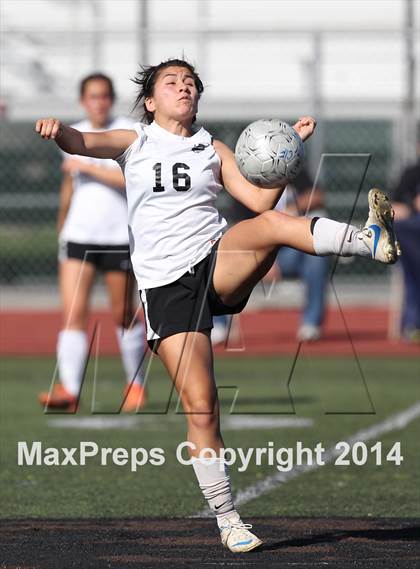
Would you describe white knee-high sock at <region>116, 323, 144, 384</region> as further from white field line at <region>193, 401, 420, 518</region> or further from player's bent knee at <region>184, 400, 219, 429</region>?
player's bent knee at <region>184, 400, 219, 429</region>

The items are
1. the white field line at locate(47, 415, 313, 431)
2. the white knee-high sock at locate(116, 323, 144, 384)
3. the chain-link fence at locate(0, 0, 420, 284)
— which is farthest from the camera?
the chain-link fence at locate(0, 0, 420, 284)

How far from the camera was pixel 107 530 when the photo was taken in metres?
6.27

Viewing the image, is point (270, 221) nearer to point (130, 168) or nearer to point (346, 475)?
point (130, 168)

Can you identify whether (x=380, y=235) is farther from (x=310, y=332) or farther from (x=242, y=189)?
(x=310, y=332)

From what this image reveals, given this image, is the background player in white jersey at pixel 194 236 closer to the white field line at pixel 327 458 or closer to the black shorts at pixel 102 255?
the white field line at pixel 327 458

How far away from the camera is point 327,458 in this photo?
338 inches

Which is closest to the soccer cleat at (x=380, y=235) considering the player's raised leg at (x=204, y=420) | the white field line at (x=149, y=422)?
the player's raised leg at (x=204, y=420)

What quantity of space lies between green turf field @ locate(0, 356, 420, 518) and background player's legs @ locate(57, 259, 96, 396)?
35 cm

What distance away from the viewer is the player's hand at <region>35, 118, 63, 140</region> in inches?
223

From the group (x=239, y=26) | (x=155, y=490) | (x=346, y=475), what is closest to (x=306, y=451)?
(x=346, y=475)

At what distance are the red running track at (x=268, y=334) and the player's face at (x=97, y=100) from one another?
3416 millimetres

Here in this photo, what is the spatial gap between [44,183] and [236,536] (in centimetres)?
1404

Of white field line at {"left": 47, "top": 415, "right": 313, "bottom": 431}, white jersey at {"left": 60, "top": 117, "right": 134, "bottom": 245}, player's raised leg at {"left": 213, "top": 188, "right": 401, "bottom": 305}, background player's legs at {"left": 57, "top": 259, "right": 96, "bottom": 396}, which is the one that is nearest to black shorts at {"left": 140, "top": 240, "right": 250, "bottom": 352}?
player's raised leg at {"left": 213, "top": 188, "right": 401, "bottom": 305}

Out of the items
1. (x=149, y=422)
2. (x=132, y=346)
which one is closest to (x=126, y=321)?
(x=132, y=346)
